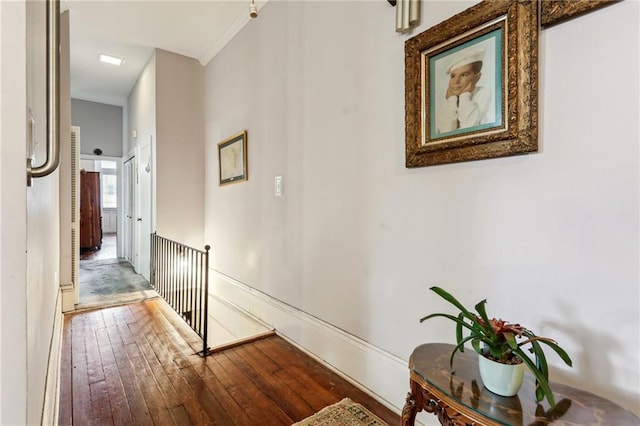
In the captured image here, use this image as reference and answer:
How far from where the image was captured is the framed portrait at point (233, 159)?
320cm

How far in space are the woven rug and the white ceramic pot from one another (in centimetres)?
82

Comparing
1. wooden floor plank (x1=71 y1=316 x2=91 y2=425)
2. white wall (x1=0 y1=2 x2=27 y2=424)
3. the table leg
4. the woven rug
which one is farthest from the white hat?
wooden floor plank (x1=71 y1=316 x2=91 y2=425)

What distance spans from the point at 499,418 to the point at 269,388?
140 cm

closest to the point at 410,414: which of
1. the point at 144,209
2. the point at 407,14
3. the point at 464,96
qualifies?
the point at 464,96

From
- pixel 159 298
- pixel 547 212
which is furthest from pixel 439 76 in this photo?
pixel 159 298

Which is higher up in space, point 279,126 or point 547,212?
point 279,126

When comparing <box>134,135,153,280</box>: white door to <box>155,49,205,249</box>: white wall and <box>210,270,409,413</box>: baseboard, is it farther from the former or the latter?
<box>210,270,409,413</box>: baseboard

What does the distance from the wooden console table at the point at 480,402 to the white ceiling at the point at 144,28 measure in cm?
324

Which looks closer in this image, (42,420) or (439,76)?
(42,420)

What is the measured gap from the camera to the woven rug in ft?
5.25

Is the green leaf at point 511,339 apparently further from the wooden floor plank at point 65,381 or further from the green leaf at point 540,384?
the wooden floor plank at point 65,381

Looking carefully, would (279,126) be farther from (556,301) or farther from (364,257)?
(556,301)

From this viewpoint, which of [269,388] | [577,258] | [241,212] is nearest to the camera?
[577,258]

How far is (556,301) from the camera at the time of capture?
1.17 m
